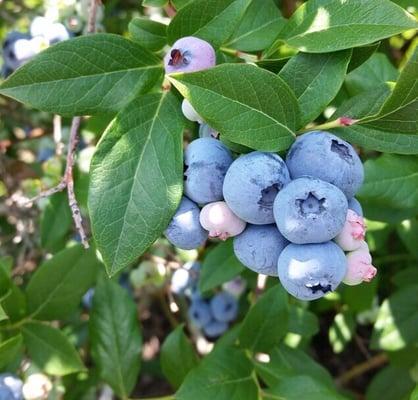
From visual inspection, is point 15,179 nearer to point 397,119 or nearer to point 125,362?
point 125,362

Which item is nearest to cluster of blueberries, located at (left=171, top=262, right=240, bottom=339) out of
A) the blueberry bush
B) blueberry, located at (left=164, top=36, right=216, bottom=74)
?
the blueberry bush

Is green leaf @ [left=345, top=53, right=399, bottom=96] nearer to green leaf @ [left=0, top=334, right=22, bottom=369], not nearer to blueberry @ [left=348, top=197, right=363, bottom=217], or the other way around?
blueberry @ [left=348, top=197, right=363, bottom=217]

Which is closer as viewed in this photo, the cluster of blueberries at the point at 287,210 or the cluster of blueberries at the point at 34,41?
the cluster of blueberries at the point at 287,210

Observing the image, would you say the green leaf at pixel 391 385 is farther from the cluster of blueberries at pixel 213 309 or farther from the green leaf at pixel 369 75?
the green leaf at pixel 369 75

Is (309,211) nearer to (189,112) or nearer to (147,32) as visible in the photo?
(189,112)

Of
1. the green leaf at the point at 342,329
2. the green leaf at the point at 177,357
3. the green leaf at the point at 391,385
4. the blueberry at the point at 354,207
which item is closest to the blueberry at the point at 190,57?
the blueberry at the point at 354,207

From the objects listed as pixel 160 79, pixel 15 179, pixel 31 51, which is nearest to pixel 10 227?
pixel 15 179

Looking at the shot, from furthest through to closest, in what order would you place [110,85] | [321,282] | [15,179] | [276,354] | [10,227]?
1. [10,227]
2. [15,179]
3. [276,354]
4. [110,85]
5. [321,282]
